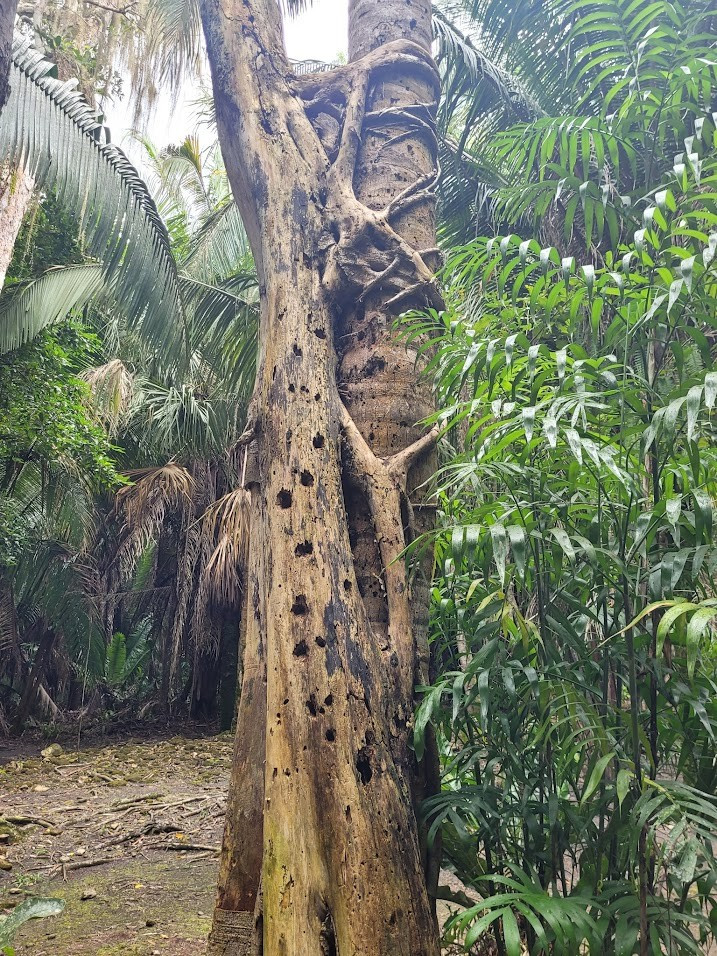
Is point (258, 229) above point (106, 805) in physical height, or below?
above

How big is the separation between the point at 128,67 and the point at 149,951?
7.49 m

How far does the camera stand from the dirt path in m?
3.30

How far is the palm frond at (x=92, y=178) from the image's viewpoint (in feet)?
14.1

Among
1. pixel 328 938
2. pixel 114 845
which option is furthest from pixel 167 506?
pixel 328 938

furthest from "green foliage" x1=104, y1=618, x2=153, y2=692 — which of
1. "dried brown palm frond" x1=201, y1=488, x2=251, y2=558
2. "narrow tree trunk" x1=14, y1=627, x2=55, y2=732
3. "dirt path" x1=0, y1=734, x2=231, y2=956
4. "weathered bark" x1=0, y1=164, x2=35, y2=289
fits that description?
"weathered bark" x1=0, y1=164, x2=35, y2=289

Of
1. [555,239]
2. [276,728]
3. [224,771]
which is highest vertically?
[555,239]

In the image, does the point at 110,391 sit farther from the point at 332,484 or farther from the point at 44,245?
the point at 332,484

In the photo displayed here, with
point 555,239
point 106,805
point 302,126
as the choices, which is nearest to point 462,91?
point 555,239

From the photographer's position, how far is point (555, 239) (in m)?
5.21

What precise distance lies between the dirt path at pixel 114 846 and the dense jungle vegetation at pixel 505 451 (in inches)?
65.8

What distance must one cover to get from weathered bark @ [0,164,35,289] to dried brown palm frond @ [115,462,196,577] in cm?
392

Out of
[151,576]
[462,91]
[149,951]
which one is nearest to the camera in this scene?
[149,951]

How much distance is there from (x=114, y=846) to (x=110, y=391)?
5160 millimetres

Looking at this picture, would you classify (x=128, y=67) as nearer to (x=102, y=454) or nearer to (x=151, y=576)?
(x=102, y=454)
